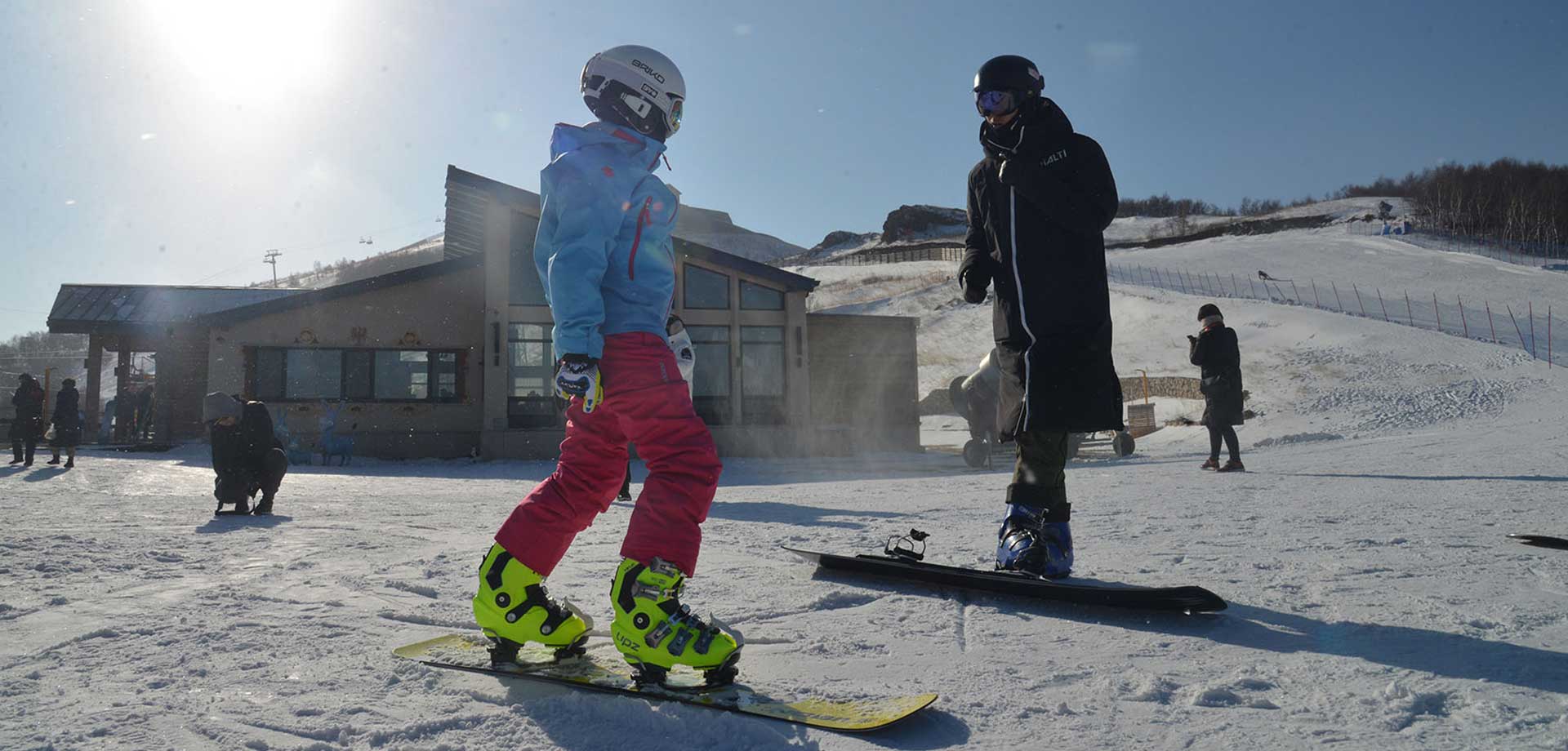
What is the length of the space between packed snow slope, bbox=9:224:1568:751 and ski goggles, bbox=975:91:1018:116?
64.6 inches

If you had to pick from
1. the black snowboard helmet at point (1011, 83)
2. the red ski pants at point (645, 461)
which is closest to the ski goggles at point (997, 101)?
the black snowboard helmet at point (1011, 83)

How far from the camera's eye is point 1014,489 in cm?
293

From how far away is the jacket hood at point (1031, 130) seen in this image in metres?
2.88

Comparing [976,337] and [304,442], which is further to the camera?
[976,337]

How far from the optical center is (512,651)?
2133 mm

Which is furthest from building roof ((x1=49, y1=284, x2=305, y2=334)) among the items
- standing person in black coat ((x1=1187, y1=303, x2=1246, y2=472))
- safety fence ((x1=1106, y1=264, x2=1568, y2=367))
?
safety fence ((x1=1106, y1=264, x2=1568, y2=367))

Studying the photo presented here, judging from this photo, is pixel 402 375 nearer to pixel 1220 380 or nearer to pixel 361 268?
pixel 1220 380

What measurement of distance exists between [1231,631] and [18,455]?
17900 mm

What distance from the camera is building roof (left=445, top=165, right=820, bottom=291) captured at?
18.4 m

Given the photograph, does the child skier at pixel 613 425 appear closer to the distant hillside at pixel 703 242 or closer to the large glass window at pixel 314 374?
the large glass window at pixel 314 374

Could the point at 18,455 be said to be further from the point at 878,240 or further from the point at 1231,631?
the point at 878,240

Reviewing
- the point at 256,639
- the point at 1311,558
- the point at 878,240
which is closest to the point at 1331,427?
the point at 1311,558

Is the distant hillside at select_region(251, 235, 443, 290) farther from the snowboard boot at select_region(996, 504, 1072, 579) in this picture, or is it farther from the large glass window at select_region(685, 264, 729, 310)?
the snowboard boot at select_region(996, 504, 1072, 579)

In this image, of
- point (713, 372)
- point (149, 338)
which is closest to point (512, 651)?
point (713, 372)
